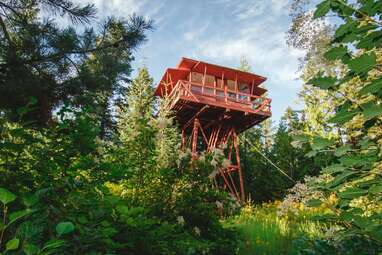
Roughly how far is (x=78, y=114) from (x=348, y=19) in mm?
2183

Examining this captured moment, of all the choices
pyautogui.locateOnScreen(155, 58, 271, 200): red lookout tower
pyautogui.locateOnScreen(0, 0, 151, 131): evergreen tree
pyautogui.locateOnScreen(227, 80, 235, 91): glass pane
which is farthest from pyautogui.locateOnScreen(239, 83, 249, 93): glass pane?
pyautogui.locateOnScreen(0, 0, 151, 131): evergreen tree

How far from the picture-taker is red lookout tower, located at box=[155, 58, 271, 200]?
1355 centimetres

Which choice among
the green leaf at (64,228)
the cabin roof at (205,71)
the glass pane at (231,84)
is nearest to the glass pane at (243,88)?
the cabin roof at (205,71)

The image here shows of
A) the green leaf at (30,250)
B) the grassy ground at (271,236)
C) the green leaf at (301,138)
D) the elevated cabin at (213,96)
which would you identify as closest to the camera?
the green leaf at (30,250)

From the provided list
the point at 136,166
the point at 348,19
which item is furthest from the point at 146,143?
the point at 348,19

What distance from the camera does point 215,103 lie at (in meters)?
13.5

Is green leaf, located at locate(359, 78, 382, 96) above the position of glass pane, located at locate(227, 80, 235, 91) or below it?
below

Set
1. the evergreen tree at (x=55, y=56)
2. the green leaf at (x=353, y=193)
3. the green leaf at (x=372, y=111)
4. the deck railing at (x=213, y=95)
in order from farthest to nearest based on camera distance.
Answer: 1. the deck railing at (x=213, y=95)
2. the evergreen tree at (x=55, y=56)
3. the green leaf at (x=353, y=193)
4. the green leaf at (x=372, y=111)

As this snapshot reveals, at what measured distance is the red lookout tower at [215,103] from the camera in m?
13.6

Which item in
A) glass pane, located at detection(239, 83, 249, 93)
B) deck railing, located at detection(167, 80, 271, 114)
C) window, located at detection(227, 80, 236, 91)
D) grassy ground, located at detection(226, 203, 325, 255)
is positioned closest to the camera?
grassy ground, located at detection(226, 203, 325, 255)

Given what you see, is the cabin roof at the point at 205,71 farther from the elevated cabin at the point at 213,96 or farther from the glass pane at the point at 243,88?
the glass pane at the point at 243,88

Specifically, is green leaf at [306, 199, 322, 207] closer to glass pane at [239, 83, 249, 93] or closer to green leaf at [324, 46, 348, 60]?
green leaf at [324, 46, 348, 60]

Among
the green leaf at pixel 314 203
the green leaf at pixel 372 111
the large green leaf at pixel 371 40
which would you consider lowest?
the green leaf at pixel 314 203

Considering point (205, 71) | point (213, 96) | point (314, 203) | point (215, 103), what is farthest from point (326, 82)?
point (205, 71)
